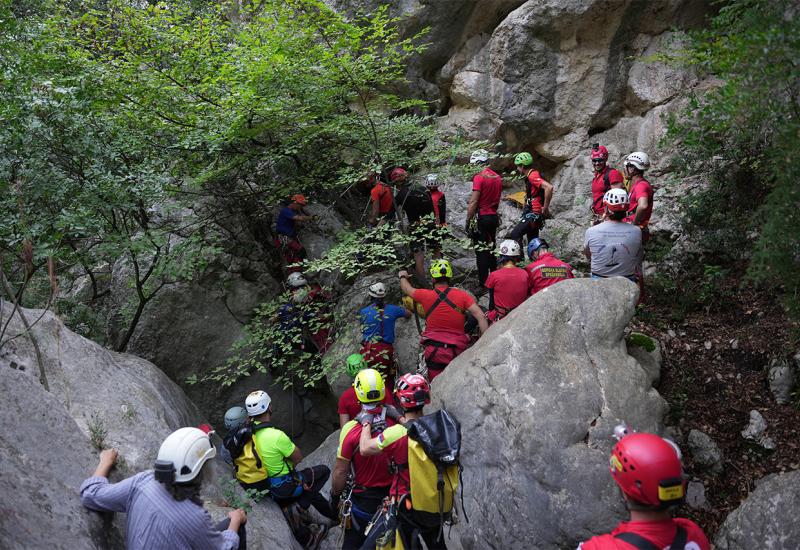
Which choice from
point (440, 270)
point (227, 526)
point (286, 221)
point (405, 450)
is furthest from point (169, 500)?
point (286, 221)

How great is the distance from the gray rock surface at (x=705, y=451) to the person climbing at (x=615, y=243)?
6.84 feet

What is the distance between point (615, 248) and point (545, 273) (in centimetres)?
100

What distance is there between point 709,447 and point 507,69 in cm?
967

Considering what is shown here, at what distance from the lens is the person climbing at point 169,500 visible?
131 inches

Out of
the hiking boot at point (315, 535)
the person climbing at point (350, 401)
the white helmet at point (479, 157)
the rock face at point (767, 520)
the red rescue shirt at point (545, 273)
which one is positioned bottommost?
the hiking boot at point (315, 535)

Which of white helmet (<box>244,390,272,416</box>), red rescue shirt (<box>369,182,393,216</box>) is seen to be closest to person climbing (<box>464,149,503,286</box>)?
red rescue shirt (<box>369,182,393,216</box>)

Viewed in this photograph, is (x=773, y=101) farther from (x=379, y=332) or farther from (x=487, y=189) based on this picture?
(x=379, y=332)

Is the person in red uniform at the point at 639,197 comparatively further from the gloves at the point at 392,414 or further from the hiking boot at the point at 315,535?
the hiking boot at the point at 315,535

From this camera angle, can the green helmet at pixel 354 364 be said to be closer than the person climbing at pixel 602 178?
Yes

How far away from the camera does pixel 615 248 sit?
23.0 feet

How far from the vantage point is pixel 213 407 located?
10836 mm

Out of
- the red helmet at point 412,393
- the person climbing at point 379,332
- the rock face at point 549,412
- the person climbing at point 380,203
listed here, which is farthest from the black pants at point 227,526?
the person climbing at point 380,203

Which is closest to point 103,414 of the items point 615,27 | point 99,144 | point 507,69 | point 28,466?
point 28,466

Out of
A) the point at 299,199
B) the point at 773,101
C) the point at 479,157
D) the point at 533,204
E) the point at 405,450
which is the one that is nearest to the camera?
the point at 773,101
